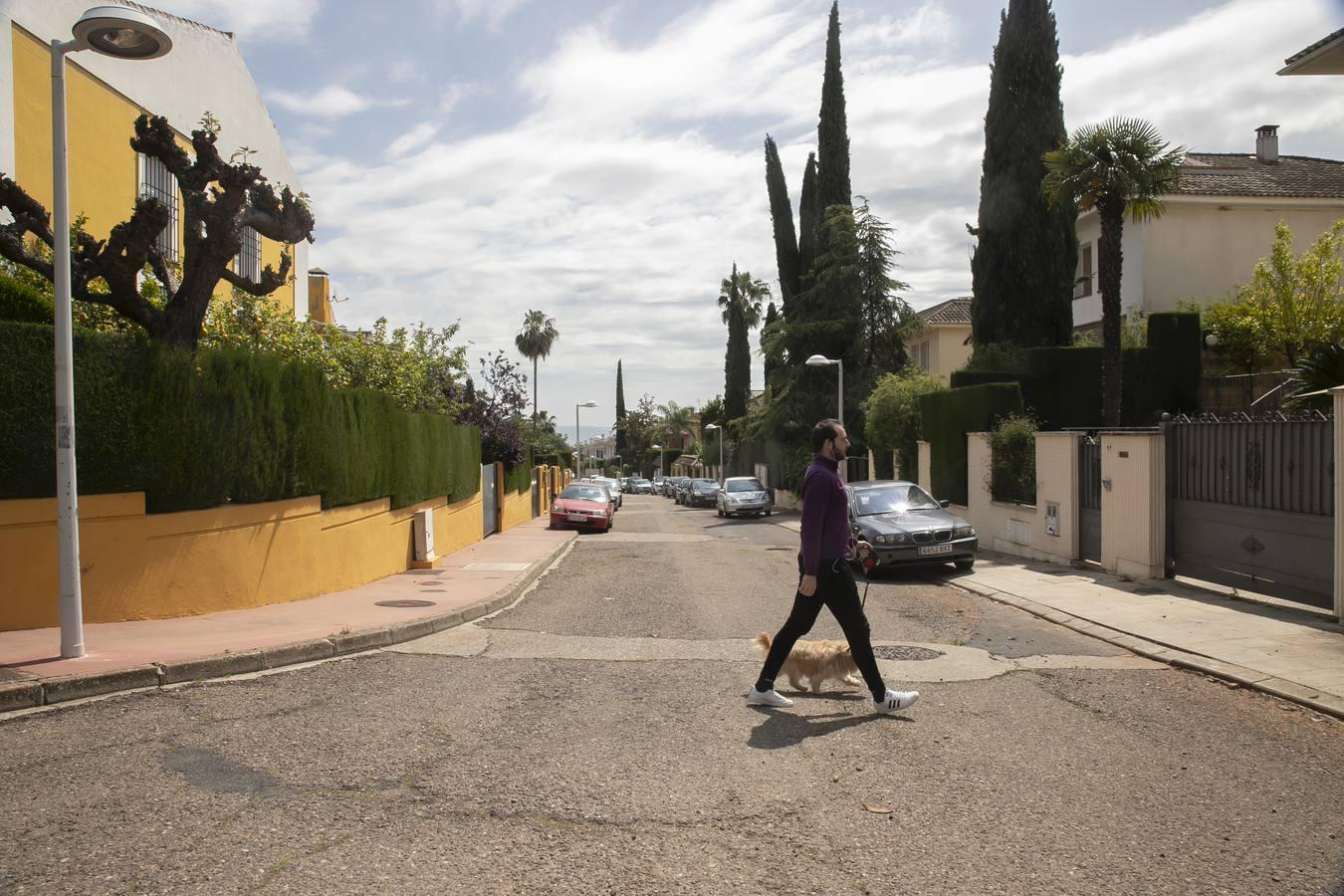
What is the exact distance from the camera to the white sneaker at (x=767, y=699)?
22.3 feet

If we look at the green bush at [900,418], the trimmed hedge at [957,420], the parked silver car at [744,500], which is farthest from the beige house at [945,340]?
the trimmed hedge at [957,420]

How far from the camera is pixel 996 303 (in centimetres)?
2711

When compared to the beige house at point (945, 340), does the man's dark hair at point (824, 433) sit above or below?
below

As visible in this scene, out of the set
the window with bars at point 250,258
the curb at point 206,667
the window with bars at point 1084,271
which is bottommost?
the curb at point 206,667

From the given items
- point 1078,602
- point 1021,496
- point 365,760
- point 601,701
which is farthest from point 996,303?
point 365,760

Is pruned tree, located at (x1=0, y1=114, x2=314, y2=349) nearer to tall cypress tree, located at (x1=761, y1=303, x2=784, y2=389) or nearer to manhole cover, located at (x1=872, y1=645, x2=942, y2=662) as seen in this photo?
manhole cover, located at (x1=872, y1=645, x2=942, y2=662)

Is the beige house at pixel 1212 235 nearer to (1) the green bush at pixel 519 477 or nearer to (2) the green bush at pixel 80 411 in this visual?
(1) the green bush at pixel 519 477

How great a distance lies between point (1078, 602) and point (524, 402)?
859 inches

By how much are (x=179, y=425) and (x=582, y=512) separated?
751 inches

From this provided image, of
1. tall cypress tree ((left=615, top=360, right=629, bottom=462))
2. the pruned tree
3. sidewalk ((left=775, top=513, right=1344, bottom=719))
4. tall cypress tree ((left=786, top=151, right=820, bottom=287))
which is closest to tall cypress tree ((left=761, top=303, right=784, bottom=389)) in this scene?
tall cypress tree ((left=786, top=151, right=820, bottom=287))

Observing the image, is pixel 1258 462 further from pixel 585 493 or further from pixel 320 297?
pixel 320 297

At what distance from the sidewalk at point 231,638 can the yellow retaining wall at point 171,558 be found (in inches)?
8.1

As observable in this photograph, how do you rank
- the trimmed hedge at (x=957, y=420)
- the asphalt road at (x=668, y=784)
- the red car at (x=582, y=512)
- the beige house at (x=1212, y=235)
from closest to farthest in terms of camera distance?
1. the asphalt road at (x=668, y=784)
2. the trimmed hedge at (x=957, y=420)
3. the beige house at (x=1212, y=235)
4. the red car at (x=582, y=512)

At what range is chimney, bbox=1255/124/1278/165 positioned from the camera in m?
34.0
